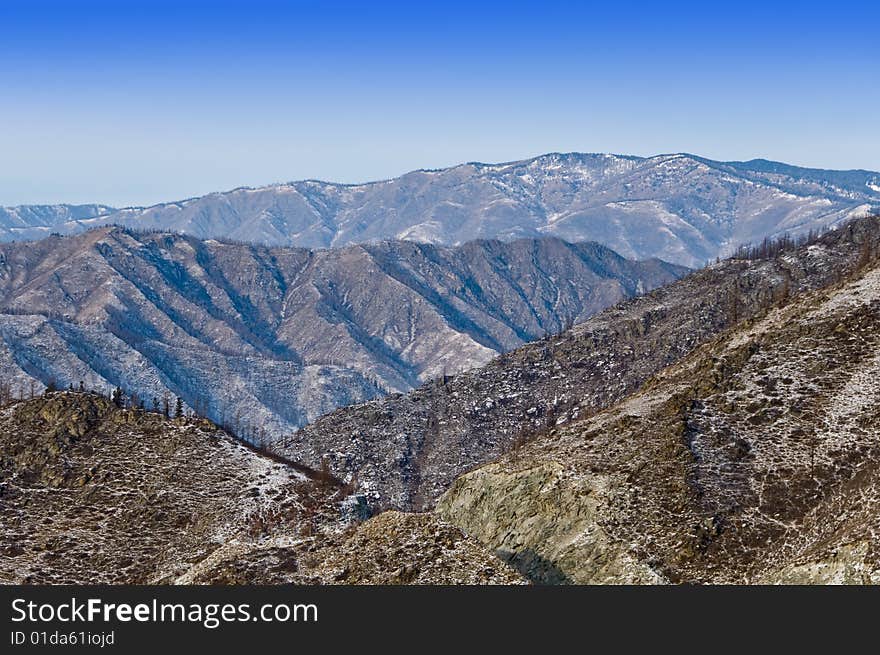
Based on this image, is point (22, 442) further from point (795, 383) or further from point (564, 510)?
point (795, 383)

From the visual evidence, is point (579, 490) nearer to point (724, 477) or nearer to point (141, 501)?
point (724, 477)

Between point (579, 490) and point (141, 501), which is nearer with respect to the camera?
point (579, 490)

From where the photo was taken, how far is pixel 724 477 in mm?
83938

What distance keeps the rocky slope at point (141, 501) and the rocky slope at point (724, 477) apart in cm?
1935

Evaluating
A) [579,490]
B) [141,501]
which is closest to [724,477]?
[579,490]

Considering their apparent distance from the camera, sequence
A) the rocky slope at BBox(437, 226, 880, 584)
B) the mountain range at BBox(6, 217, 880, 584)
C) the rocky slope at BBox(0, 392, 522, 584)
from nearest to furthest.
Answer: the mountain range at BBox(6, 217, 880, 584) → the rocky slope at BBox(437, 226, 880, 584) → the rocky slope at BBox(0, 392, 522, 584)

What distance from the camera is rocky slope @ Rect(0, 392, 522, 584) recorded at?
76.2 m

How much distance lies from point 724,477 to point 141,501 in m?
54.7

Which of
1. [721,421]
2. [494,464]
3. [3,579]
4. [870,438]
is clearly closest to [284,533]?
[3,579]

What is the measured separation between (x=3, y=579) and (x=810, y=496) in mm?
66729

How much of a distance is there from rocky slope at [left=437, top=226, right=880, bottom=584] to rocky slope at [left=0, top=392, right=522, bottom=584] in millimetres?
19346

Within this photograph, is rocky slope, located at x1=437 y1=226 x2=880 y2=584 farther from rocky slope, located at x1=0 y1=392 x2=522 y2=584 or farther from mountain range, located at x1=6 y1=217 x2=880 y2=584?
rocky slope, located at x1=0 y1=392 x2=522 y2=584

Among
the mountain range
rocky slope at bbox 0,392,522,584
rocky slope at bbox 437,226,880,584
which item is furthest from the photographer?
rocky slope at bbox 0,392,522,584

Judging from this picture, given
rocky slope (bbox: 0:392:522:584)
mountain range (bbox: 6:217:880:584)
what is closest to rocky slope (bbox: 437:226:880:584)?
mountain range (bbox: 6:217:880:584)
